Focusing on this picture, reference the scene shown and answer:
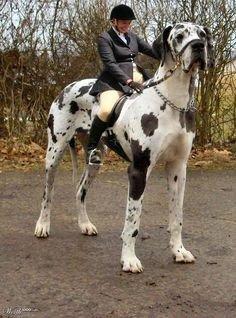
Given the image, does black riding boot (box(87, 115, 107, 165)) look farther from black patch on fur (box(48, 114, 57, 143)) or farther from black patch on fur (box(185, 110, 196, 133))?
black patch on fur (box(185, 110, 196, 133))

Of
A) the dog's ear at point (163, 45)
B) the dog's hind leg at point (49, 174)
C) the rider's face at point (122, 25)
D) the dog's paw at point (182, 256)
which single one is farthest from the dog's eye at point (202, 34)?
the dog's hind leg at point (49, 174)

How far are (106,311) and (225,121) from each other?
324 inches

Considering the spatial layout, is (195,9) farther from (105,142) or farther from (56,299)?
(56,299)

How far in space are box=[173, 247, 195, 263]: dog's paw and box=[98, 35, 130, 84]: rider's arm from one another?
168 cm

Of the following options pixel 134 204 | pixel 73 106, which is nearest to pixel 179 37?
pixel 134 204

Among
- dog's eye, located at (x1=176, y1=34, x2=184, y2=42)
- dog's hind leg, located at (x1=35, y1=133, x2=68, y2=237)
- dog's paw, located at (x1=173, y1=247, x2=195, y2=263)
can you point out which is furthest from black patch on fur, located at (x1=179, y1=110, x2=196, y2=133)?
dog's hind leg, located at (x1=35, y1=133, x2=68, y2=237)

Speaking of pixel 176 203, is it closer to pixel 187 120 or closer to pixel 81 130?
pixel 187 120

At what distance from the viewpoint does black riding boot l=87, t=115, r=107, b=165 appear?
596cm

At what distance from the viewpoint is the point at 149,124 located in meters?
5.21

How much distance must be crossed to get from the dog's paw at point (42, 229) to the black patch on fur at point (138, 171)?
1.56 metres

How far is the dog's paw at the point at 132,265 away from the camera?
17.2ft

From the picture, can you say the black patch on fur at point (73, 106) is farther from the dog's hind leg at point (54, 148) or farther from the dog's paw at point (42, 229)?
the dog's paw at point (42, 229)

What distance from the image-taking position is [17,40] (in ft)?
39.9

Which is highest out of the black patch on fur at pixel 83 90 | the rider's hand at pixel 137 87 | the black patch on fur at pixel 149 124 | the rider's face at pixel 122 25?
the rider's face at pixel 122 25
